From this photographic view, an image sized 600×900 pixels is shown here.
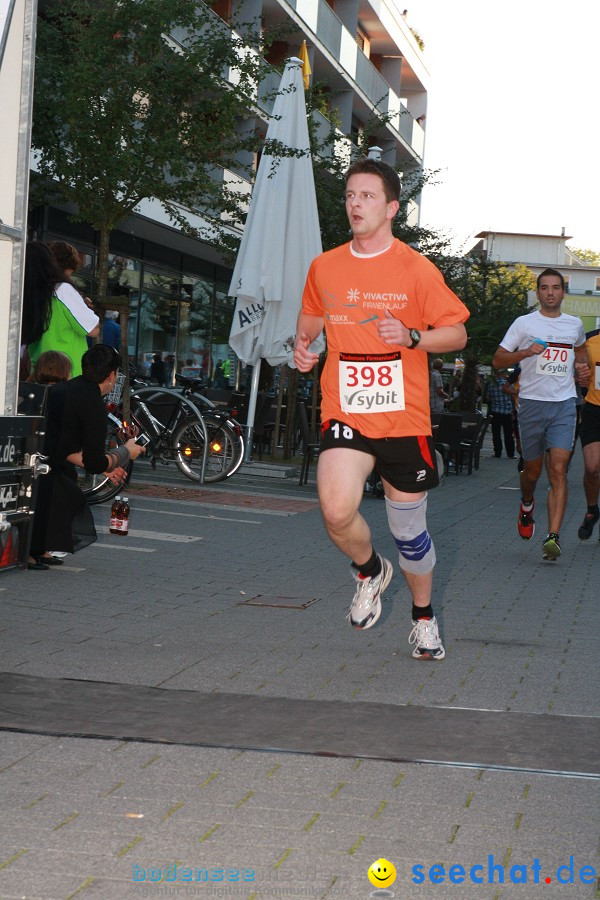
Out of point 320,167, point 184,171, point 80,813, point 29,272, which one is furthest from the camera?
point 320,167

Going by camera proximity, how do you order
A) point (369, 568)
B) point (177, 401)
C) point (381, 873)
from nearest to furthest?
point (381, 873)
point (369, 568)
point (177, 401)

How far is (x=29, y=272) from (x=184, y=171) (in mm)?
5761

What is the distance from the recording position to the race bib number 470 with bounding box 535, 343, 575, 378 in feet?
32.4

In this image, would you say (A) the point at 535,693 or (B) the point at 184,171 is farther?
(B) the point at 184,171

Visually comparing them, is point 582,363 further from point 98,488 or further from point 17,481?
point 17,481

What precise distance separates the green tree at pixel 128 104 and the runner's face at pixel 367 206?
8.31 meters

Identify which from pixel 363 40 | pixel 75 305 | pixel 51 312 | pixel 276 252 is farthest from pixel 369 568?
pixel 363 40

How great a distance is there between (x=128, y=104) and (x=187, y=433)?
3608mm

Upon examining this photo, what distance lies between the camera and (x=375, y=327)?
5.55 m

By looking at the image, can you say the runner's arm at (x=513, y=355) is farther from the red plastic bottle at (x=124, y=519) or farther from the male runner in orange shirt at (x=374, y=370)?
the male runner in orange shirt at (x=374, y=370)

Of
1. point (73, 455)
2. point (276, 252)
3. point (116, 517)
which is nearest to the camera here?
point (73, 455)

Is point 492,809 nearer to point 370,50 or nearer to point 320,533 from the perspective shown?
point 320,533

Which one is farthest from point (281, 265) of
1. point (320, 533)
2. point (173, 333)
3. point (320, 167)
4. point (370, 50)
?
point (370, 50)

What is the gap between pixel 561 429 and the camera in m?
9.85
